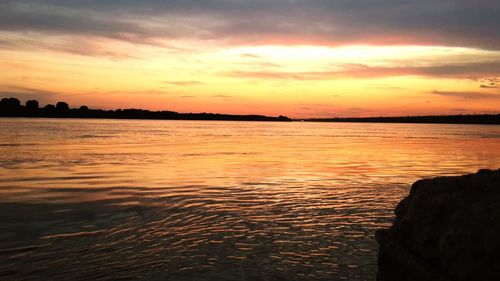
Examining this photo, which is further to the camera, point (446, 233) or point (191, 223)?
point (191, 223)

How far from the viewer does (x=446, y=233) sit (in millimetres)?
5125

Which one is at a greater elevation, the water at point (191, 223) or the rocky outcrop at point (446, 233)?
the rocky outcrop at point (446, 233)

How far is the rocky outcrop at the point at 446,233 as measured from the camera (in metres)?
4.74

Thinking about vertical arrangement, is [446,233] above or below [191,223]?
above

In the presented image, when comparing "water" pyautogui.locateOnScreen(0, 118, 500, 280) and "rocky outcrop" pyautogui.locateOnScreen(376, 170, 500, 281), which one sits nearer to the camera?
"rocky outcrop" pyautogui.locateOnScreen(376, 170, 500, 281)

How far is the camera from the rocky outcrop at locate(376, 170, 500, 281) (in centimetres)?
474

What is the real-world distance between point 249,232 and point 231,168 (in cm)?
1452

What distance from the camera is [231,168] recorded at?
82.6 feet

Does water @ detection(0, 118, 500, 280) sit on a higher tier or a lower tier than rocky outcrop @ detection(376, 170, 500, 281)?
lower

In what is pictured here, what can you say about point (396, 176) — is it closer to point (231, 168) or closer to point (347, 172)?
point (347, 172)

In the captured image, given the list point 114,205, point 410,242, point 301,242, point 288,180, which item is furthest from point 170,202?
point 410,242

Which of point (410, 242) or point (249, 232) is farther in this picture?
point (249, 232)

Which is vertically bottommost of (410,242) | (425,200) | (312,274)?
(312,274)

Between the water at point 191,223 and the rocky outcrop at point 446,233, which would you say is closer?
the rocky outcrop at point 446,233
